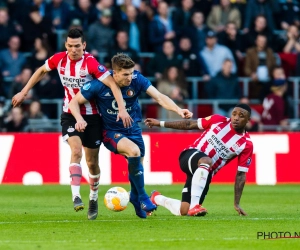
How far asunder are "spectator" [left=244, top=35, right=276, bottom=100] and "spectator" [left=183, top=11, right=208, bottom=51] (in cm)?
113

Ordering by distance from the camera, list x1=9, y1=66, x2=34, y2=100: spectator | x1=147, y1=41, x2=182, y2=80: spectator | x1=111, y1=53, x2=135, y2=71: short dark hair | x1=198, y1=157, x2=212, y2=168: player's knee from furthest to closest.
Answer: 1. x1=147, y1=41, x2=182, y2=80: spectator
2. x1=9, y1=66, x2=34, y2=100: spectator
3. x1=198, y1=157, x2=212, y2=168: player's knee
4. x1=111, y1=53, x2=135, y2=71: short dark hair

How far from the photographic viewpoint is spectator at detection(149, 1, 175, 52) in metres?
21.2

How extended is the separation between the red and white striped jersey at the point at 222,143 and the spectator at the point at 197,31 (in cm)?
968

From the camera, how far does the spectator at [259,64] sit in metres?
21.4

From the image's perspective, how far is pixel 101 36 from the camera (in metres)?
21.0

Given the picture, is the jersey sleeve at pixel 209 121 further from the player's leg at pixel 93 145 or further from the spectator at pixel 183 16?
the spectator at pixel 183 16

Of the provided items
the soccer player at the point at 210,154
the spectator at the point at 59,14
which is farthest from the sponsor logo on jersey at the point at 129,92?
the spectator at the point at 59,14

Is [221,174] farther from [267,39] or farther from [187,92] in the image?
[267,39]

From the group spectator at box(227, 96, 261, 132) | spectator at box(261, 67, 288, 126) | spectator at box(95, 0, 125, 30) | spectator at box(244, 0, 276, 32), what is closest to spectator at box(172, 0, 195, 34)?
spectator at box(95, 0, 125, 30)

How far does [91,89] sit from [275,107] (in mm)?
9810

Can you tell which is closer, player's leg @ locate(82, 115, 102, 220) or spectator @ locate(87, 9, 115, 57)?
player's leg @ locate(82, 115, 102, 220)

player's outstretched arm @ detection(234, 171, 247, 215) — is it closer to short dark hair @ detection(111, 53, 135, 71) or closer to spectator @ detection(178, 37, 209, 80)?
short dark hair @ detection(111, 53, 135, 71)

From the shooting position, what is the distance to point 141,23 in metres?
21.2

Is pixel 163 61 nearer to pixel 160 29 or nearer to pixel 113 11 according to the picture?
pixel 160 29
